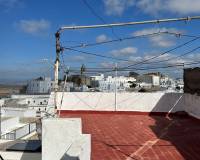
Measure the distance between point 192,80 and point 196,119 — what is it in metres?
2.39

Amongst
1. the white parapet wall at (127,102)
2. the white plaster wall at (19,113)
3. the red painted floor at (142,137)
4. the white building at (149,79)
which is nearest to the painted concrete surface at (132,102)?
the white parapet wall at (127,102)

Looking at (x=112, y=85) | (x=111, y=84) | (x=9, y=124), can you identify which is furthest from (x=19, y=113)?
(x=111, y=84)

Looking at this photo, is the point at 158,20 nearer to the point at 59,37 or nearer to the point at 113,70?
the point at 59,37

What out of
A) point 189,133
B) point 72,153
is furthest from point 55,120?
point 189,133

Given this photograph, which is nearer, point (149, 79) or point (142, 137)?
point (142, 137)

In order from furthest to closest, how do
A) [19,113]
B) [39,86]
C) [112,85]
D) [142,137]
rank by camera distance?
[39,86], [112,85], [19,113], [142,137]

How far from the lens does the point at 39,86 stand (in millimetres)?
59094

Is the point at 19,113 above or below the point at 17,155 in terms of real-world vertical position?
below

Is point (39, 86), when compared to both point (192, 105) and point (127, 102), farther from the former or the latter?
point (192, 105)

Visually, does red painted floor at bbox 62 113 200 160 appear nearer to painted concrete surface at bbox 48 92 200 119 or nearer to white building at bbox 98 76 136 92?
painted concrete surface at bbox 48 92 200 119

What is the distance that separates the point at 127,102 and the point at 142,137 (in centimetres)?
606

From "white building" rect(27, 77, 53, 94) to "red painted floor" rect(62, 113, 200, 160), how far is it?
39.7m

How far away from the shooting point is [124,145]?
10516mm

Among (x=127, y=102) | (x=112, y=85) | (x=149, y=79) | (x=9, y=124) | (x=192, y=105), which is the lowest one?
(x=9, y=124)
